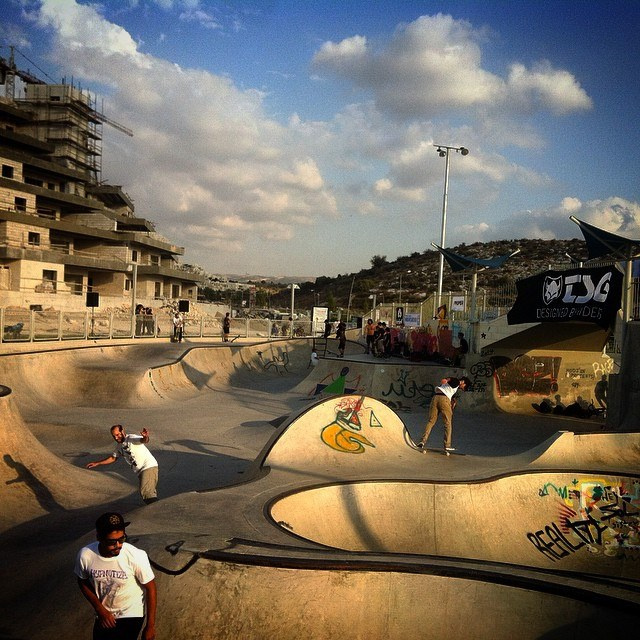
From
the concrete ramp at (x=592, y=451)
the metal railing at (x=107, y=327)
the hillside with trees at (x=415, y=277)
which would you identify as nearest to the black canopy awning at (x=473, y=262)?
the concrete ramp at (x=592, y=451)

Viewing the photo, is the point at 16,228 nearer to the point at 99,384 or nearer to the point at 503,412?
the point at 99,384

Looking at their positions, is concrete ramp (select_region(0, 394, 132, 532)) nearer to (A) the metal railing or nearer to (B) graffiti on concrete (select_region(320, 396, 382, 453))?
(B) graffiti on concrete (select_region(320, 396, 382, 453))

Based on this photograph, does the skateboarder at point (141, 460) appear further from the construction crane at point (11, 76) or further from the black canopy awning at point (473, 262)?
the construction crane at point (11, 76)

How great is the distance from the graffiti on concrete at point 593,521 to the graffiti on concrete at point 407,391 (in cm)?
921

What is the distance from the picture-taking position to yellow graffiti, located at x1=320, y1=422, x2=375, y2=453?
348 inches

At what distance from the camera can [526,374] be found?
16.2 metres

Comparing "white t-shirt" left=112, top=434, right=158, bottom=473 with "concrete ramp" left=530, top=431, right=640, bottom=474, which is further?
"concrete ramp" left=530, top=431, right=640, bottom=474

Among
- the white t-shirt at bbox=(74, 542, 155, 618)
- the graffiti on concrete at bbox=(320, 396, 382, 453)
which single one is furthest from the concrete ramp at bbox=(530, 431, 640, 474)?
the white t-shirt at bbox=(74, 542, 155, 618)

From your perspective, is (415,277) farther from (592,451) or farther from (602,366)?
(592,451)

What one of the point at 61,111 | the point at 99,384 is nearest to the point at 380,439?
the point at 99,384

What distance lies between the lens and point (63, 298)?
33531mm

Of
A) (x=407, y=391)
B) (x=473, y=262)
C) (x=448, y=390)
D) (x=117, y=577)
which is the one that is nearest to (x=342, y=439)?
(x=448, y=390)

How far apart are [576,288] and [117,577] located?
11.8m

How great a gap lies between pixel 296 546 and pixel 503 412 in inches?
496
